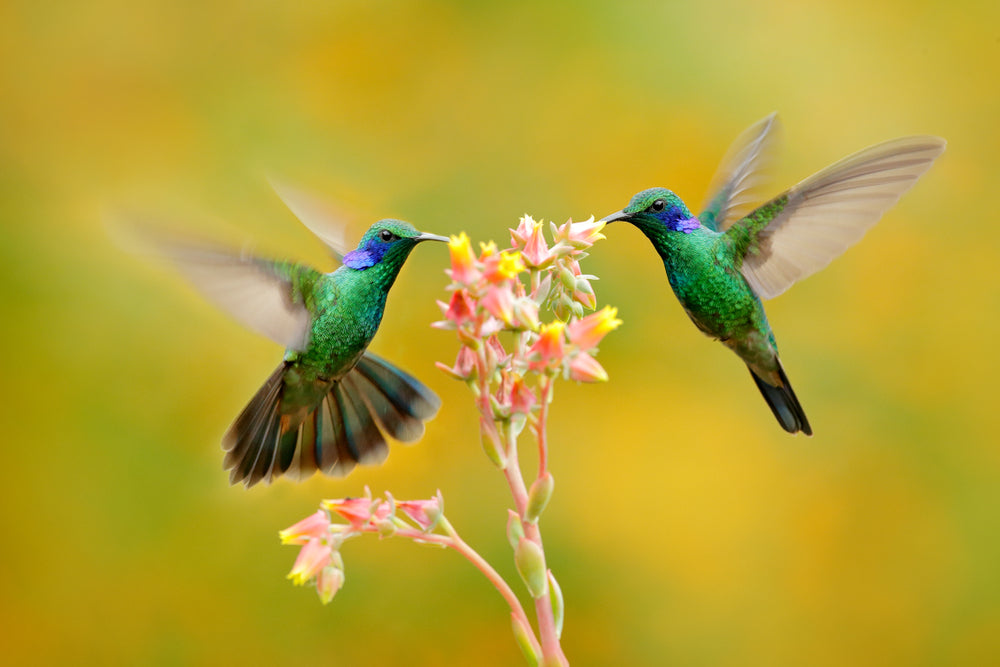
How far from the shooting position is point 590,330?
1138 mm

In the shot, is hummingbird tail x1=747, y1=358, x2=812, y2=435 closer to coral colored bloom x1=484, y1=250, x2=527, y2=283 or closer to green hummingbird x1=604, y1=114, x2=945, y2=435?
green hummingbird x1=604, y1=114, x2=945, y2=435

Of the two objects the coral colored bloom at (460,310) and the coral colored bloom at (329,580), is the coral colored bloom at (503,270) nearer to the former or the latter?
the coral colored bloom at (460,310)

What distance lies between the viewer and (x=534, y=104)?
3.50 metres

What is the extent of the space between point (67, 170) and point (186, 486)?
1.28 m

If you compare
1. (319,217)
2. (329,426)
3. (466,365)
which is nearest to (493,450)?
(466,365)

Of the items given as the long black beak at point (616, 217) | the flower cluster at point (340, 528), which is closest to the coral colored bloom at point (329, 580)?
the flower cluster at point (340, 528)

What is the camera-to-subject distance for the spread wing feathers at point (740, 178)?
1.94 metres

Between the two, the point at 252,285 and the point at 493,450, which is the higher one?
the point at 252,285

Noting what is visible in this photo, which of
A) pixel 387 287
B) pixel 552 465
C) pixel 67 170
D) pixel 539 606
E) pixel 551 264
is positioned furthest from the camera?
→ pixel 67 170

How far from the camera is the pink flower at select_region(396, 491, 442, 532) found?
1168 millimetres

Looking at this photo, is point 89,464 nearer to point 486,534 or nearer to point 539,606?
point 486,534

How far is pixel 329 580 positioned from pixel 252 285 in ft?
1.56

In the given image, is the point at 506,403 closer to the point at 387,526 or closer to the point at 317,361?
the point at 387,526

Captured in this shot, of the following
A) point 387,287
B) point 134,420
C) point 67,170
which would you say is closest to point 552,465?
point 134,420
